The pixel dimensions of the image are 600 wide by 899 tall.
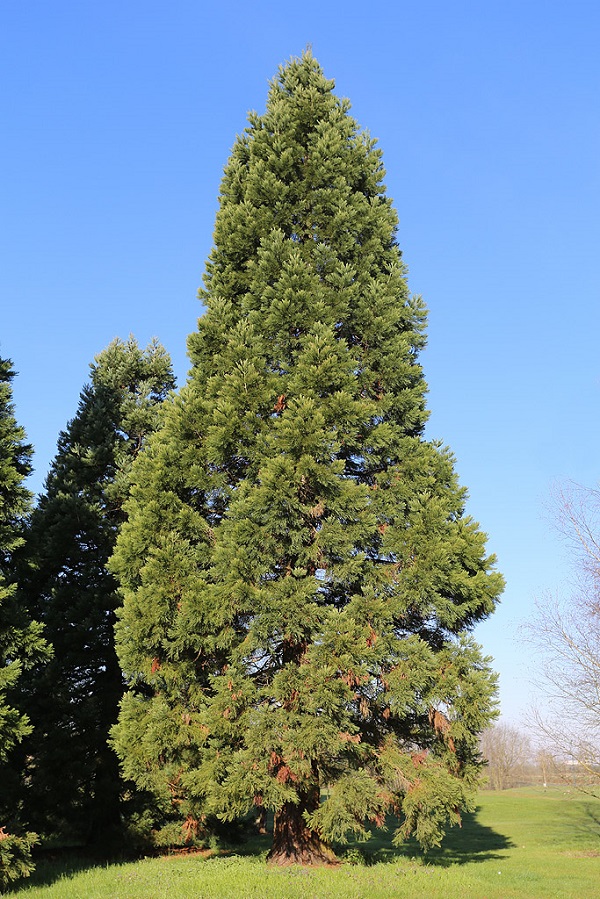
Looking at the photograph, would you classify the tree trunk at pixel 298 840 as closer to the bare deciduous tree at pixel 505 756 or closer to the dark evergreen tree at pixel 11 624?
the dark evergreen tree at pixel 11 624

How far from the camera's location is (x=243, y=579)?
11492 millimetres

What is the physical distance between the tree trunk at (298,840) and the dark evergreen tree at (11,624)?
13.8 ft

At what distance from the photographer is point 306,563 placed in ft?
39.5

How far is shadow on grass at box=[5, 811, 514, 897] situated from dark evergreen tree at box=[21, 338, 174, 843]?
97cm

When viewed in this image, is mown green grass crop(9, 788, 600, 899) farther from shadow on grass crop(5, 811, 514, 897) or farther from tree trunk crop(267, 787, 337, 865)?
tree trunk crop(267, 787, 337, 865)

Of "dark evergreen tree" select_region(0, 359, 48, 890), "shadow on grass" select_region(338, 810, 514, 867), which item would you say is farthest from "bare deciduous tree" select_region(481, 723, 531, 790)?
"dark evergreen tree" select_region(0, 359, 48, 890)

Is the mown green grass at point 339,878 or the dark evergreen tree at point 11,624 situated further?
the dark evergreen tree at point 11,624

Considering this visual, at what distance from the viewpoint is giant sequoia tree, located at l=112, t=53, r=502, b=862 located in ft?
35.5

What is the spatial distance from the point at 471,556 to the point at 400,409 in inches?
132

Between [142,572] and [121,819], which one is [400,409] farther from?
[121,819]

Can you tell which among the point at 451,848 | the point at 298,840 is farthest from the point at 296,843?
the point at 451,848

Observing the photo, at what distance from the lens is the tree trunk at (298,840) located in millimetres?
11312

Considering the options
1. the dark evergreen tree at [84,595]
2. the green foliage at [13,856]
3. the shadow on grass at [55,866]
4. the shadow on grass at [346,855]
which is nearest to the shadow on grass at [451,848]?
the shadow on grass at [346,855]

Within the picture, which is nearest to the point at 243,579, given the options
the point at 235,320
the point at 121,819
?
the point at 235,320
